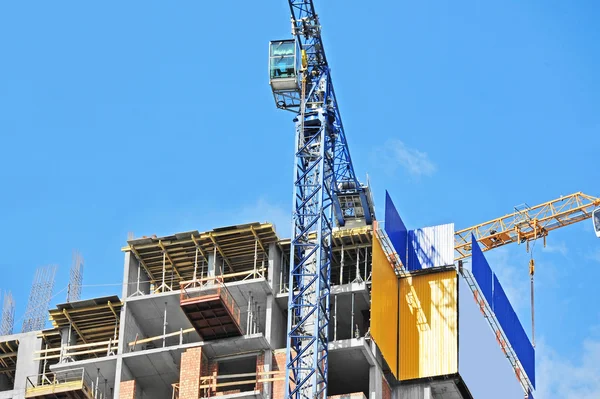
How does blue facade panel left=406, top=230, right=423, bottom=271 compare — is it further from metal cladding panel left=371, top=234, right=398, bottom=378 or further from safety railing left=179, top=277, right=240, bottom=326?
safety railing left=179, top=277, right=240, bottom=326

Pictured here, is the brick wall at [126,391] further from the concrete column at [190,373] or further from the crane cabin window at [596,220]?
the crane cabin window at [596,220]

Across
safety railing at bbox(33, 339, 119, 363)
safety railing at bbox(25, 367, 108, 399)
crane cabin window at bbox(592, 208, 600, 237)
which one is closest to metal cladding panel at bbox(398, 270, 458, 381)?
safety railing at bbox(33, 339, 119, 363)

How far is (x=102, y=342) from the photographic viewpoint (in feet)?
322

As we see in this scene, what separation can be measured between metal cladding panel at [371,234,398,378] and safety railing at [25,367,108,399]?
17.0 m

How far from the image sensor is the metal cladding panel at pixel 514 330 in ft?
353

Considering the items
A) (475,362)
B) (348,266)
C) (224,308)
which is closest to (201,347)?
(224,308)

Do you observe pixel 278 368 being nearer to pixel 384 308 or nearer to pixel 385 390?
pixel 385 390

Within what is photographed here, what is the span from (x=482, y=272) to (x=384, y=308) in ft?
42.8

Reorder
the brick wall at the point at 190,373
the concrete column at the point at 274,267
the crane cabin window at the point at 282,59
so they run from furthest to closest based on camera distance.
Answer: the crane cabin window at the point at 282,59 → the concrete column at the point at 274,267 → the brick wall at the point at 190,373

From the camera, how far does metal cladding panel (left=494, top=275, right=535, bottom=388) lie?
10769cm

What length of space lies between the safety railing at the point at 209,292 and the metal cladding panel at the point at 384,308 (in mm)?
8064

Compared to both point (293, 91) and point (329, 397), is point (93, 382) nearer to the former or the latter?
point (329, 397)

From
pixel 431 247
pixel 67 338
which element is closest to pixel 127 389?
pixel 67 338

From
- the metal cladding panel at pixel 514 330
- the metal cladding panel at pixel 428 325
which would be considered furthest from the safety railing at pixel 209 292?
the metal cladding panel at pixel 514 330
